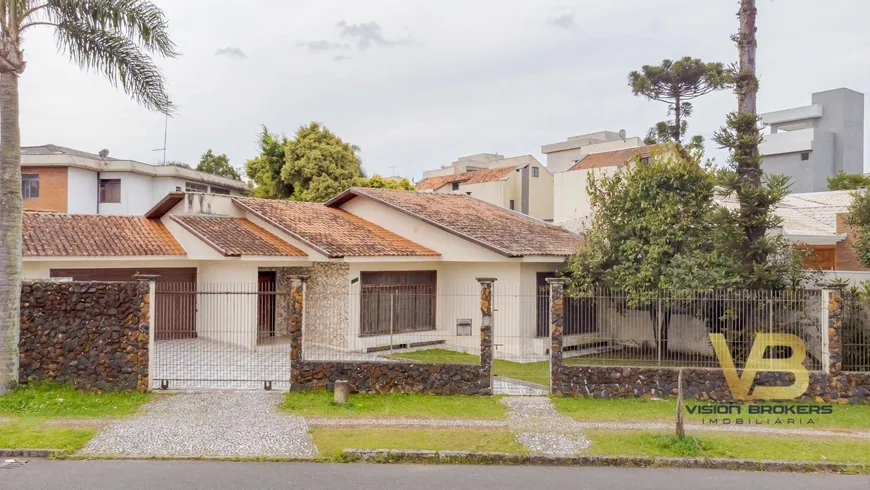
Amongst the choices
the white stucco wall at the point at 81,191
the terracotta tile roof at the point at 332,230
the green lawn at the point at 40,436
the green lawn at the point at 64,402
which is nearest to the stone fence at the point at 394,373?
the green lawn at the point at 64,402

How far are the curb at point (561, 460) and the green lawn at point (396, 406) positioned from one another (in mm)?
1869

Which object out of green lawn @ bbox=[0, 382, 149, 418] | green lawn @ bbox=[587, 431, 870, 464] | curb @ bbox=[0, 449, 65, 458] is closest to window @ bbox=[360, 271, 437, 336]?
green lawn @ bbox=[0, 382, 149, 418]

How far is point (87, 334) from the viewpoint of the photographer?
37.0 ft

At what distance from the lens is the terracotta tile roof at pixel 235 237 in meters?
16.2

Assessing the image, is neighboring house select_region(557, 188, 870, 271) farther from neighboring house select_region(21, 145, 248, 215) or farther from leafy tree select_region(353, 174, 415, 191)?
neighboring house select_region(21, 145, 248, 215)

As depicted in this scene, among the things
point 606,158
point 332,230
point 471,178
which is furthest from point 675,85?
point 332,230

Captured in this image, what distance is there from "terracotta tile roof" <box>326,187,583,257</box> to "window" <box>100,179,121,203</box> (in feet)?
48.1

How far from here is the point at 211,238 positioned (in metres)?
16.5

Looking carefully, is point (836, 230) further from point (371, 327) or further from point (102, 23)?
point (102, 23)

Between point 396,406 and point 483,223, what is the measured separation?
29.7 ft

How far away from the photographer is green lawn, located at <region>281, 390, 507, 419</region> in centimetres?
1025

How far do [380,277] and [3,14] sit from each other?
32.5 feet

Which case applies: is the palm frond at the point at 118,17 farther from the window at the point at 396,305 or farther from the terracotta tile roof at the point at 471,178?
the terracotta tile roof at the point at 471,178

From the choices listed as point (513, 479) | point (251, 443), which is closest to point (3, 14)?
point (251, 443)
